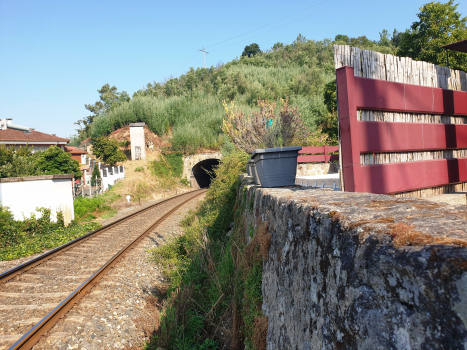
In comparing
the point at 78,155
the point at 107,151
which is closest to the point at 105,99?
the point at 78,155

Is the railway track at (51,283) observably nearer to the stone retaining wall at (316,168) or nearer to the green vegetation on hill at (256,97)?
the stone retaining wall at (316,168)

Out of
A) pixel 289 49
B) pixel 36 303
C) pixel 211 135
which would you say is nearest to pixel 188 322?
pixel 36 303

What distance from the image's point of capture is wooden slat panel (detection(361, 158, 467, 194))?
4.45 m

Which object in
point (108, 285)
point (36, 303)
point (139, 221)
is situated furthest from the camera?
point (139, 221)

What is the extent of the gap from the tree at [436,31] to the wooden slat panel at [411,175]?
17.3 m

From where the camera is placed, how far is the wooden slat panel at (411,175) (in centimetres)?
445

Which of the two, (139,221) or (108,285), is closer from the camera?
(108,285)

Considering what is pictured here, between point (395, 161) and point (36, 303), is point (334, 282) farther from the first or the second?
point (36, 303)

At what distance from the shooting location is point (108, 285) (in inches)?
260

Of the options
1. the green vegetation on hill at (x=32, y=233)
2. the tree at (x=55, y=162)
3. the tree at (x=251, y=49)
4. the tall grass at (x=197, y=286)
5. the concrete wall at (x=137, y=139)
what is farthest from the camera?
the tree at (x=251, y=49)

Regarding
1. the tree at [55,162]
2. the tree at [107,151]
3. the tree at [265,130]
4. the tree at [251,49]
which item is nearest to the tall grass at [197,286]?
the tree at [265,130]

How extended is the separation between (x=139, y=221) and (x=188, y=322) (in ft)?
30.1

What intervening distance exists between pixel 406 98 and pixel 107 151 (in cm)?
2846

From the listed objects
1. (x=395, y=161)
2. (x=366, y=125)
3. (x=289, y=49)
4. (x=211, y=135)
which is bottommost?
(x=395, y=161)
